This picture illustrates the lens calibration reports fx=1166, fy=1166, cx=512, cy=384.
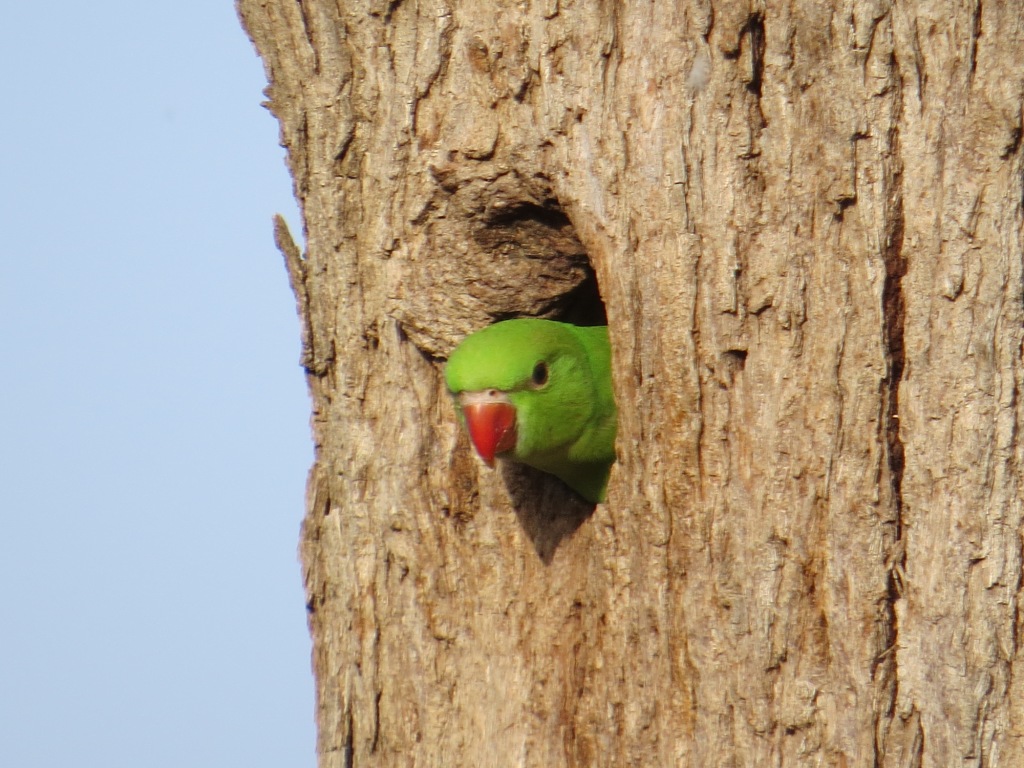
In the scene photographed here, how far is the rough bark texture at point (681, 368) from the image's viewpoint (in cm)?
303

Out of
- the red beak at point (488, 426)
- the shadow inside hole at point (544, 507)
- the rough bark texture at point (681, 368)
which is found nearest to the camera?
the rough bark texture at point (681, 368)

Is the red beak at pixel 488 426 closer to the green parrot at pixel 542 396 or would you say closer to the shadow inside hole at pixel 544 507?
the green parrot at pixel 542 396

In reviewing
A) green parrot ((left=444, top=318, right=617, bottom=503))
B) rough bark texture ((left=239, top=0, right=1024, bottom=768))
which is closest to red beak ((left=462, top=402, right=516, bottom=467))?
Result: green parrot ((left=444, top=318, right=617, bottom=503))

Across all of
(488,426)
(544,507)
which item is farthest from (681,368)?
(544,507)

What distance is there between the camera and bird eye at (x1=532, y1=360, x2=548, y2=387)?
408 cm

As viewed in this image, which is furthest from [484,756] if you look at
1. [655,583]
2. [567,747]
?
[655,583]

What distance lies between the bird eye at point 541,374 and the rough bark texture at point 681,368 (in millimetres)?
273

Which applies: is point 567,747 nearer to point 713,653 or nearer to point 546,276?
point 713,653

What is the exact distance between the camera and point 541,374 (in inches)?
162

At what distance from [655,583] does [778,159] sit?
1277mm

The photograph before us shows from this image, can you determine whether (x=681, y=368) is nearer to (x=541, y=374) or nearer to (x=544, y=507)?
(x=541, y=374)

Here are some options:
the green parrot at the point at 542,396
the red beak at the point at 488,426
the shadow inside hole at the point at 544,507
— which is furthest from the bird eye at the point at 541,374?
the shadow inside hole at the point at 544,507

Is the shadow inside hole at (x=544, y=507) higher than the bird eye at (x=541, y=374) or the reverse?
the reverse

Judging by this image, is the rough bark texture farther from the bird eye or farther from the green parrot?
the bird eye
